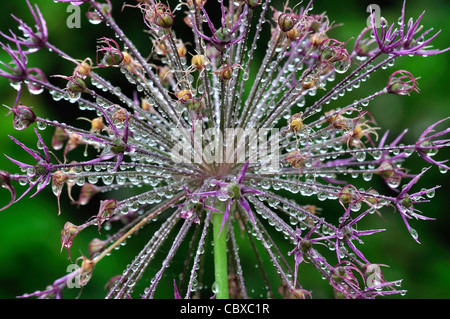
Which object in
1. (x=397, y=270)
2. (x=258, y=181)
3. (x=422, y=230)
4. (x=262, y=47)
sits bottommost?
(x=397, y=270)

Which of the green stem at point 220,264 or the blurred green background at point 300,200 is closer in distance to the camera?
the green stem at point 220,264

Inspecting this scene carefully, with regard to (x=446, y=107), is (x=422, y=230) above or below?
below

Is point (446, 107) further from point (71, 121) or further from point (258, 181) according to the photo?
point (71, 121)

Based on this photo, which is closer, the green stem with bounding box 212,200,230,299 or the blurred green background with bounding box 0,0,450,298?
the green stem with bounding box 212,200,230,299

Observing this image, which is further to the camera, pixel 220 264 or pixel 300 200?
pixel 300 200

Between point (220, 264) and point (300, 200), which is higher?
point (300, 200)
